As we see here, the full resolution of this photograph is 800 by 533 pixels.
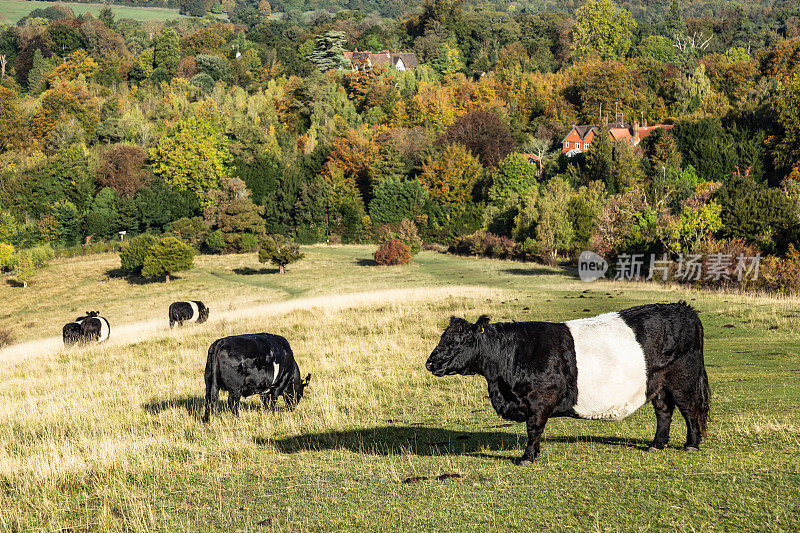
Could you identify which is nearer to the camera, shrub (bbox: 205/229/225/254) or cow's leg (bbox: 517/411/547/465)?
cow's leg (bbox: 517/411/547/465)

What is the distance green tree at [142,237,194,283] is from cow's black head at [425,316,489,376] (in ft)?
189

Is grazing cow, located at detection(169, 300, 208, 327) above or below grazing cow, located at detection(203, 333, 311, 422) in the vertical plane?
below

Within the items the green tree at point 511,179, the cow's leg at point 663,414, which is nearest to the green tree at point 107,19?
the green tree at point 511,179

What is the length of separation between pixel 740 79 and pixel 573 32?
54.8 meters

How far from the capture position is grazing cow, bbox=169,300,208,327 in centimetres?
3784

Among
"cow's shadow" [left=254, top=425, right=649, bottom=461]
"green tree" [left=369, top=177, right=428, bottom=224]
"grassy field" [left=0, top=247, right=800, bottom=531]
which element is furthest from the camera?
"green tree" [left=369, top=177, right=428, bottom=224]

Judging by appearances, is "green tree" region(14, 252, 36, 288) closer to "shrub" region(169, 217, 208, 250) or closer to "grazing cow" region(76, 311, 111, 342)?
"shrub" region(169, 217, 208, 250)

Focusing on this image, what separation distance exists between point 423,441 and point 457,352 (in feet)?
10.1

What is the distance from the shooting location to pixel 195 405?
707 inches

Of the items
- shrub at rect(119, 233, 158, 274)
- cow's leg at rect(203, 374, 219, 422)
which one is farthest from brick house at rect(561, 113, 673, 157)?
cow's leg at rect(203, 374, 219, 422)

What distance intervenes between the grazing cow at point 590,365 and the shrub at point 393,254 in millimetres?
56551

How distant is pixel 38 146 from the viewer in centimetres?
12350

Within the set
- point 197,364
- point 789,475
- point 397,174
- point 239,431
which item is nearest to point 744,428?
point 789,475

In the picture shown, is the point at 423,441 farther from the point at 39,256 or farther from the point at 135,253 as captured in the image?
the point at 39,256
